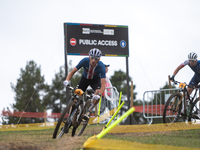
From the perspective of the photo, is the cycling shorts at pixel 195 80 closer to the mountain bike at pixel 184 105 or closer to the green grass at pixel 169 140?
the mountain bike at pixel 184 105

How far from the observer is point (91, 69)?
309 inches

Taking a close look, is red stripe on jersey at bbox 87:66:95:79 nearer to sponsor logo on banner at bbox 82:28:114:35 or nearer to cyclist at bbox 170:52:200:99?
cyclist at bbox 170:52:200:99

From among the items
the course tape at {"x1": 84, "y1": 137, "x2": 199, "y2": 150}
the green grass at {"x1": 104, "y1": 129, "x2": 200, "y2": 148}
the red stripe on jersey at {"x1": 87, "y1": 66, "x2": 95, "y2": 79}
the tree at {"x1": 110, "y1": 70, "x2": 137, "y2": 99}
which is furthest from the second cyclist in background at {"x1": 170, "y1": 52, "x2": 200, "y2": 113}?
the tree at {"x1": 110, "y1": 70, "x2": 137, "y2": 99}

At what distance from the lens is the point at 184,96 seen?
29.9ft

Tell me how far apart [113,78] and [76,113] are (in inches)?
2291

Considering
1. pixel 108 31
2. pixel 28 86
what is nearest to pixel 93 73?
pixel 108 31

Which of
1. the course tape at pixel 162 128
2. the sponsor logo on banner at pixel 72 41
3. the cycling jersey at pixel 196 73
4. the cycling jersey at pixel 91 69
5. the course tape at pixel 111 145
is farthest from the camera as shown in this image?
the sponsor logo on banner at pixel 72 41

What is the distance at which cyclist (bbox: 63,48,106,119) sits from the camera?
7512mm

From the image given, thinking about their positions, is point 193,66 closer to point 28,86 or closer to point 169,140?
point 169,140

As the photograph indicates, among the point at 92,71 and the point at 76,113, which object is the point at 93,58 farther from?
the point at 76,113

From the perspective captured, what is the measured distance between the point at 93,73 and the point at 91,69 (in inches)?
5.5

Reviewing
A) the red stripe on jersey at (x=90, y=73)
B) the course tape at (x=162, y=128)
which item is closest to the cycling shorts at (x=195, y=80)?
the course tape at (x=162, y=128)

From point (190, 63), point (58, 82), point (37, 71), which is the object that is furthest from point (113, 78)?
point (190, 63)

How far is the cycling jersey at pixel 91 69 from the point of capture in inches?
304
